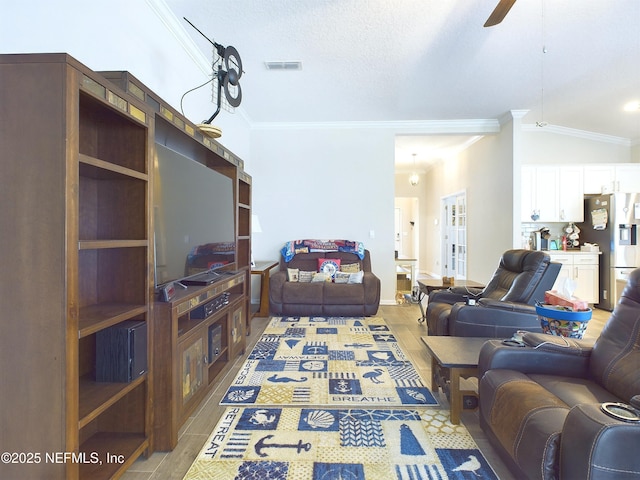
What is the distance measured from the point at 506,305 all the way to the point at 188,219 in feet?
8.05

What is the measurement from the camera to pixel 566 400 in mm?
1409

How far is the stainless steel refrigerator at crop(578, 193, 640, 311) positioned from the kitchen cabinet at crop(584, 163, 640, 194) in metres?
0.30

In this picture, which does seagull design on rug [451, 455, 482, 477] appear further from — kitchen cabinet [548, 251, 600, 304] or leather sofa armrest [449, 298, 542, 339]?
kitchen cabinet [548, 251, 600, 304]

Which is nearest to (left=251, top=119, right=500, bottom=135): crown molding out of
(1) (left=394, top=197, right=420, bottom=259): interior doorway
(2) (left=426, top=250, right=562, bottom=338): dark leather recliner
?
(2) (left=426, top=250, right=562, bottom=338): dark leather recliner

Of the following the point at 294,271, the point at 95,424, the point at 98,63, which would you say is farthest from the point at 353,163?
the point at 95,424

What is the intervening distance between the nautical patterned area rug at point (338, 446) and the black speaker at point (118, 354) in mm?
565

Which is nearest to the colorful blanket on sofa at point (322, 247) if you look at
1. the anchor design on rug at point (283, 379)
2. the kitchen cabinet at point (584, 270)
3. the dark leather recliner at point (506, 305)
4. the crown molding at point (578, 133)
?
the dark leather recliner at point (506, 305)

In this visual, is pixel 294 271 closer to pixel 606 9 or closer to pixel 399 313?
pixel 399 313

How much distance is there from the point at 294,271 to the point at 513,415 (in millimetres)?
3513

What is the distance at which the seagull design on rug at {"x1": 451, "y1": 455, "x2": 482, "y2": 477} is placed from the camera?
5.03 feet

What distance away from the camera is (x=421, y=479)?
1.47 m

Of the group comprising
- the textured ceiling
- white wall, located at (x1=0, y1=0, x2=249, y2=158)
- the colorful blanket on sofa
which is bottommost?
the colorful blanket on sofa

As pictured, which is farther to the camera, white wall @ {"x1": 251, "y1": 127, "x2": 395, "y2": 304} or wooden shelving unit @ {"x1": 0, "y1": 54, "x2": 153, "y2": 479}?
white wall @ {"x1": 251, "y1": 127, "x2": 395, "y2": 304}

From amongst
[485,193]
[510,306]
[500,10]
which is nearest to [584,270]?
[485,193]
